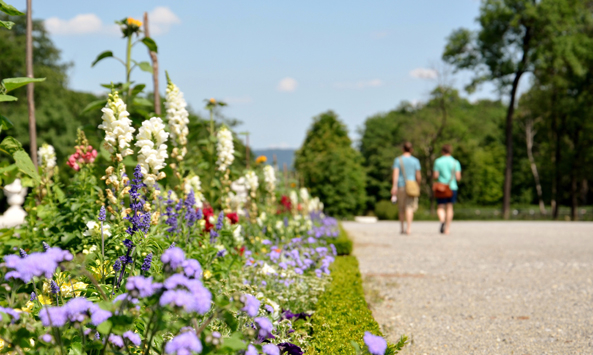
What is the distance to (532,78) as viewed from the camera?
85.9 feet

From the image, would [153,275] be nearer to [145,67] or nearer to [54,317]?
[54,317]

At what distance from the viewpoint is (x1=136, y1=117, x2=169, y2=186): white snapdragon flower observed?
2859 millimetres

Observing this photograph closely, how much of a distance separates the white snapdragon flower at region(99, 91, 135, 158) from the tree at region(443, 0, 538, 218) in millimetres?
23349

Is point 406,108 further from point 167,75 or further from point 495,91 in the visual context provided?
point 167,75

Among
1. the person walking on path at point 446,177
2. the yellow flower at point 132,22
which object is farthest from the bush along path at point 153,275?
the person walking on path at point 446,177

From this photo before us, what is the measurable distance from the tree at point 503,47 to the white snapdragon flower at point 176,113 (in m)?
22.2

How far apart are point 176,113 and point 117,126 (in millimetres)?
1396

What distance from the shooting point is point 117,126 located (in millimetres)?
2820

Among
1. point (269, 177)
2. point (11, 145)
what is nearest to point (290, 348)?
point (11, 145)

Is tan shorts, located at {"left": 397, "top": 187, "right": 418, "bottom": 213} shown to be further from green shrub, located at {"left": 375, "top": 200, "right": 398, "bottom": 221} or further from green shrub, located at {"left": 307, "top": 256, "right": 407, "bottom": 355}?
green shrub, located at {"left": 375, "top": 200, "right": 398, "bottom": 221}

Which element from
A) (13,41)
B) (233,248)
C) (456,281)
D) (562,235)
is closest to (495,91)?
(562,235)

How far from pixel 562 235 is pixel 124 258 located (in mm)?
11256

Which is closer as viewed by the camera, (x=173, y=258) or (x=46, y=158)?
(x=173, y=258)

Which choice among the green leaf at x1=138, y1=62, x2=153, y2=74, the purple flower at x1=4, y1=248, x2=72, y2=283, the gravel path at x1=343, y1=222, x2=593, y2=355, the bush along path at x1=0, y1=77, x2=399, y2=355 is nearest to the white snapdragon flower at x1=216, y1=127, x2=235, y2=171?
the bush along path at x1=0, y1=77, x2=399, y2=355
